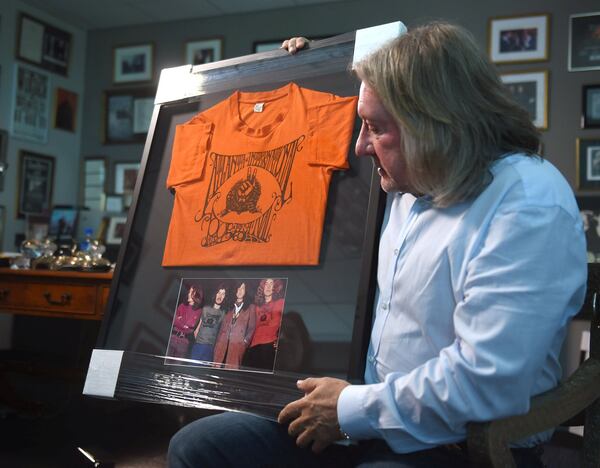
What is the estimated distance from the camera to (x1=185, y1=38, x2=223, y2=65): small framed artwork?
423 cm

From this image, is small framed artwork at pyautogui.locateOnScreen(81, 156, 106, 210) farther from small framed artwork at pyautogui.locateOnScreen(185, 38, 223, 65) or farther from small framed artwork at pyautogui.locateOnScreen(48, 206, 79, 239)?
small framed artwork at pyautogui.locateOnScreen(185, 38, 223, 65)

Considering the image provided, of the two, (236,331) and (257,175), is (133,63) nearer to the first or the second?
(257,175)

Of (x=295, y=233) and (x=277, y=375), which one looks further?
(x=295, y=233)

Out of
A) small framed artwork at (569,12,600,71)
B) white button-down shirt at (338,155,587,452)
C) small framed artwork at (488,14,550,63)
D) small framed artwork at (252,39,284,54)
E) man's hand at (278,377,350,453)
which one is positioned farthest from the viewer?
small framed artwork at (252,39,284,54)

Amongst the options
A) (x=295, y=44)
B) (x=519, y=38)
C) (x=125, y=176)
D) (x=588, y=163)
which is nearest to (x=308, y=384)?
(x=295, y=44)

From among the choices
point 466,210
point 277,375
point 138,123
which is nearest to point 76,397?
point 138,123

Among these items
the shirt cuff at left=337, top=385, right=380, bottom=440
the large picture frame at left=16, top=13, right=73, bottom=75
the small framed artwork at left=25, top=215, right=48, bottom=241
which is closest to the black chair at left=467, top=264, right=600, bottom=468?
the shirt cuff at left=337, top=385, right=380, bottom=440

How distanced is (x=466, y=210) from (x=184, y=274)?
0.77 metres

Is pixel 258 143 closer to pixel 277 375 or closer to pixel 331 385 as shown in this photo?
pixel 277 375

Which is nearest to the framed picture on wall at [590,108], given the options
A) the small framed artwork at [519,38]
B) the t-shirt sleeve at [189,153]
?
the small framed artwork at [519,38]

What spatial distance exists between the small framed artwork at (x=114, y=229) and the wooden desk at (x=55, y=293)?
1365 millimetres

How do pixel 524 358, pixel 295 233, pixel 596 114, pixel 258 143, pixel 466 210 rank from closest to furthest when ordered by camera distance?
pixel 524 358 < pixel 466 210 < pixel 295 233 < pixel 258 143 < pixel 596 114

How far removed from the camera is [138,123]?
438 centimetres

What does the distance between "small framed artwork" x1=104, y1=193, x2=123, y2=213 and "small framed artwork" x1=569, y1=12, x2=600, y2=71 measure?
9.59ft
